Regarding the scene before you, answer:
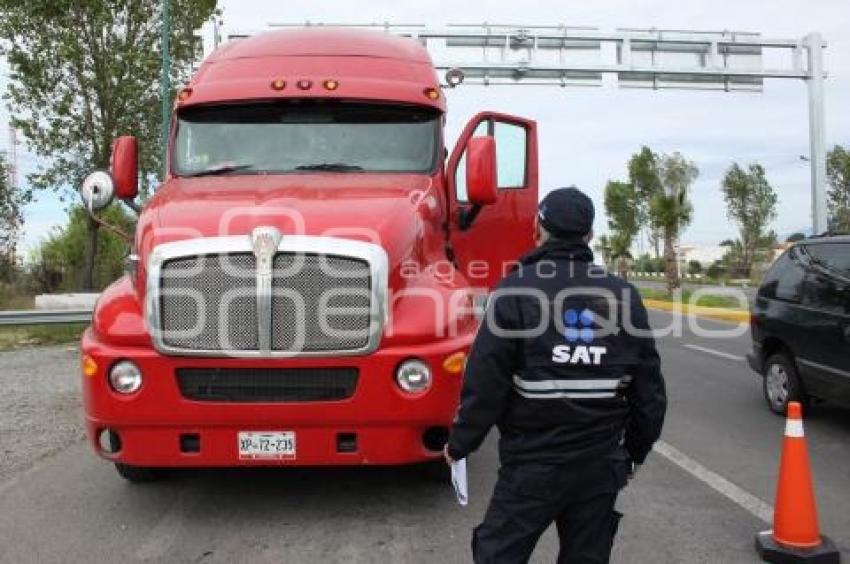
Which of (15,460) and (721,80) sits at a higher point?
(721,80)

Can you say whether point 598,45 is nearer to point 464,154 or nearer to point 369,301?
point 464,154

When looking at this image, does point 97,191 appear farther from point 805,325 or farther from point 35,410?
point 805,325

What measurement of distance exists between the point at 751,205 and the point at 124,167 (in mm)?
52455

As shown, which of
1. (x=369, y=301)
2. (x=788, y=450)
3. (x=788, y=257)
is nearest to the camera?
(x=788, y=450)

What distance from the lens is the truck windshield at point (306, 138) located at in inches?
263

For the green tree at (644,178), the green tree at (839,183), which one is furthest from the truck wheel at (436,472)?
the green tree at (644,178)

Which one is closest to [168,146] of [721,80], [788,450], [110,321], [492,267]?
[110,321]

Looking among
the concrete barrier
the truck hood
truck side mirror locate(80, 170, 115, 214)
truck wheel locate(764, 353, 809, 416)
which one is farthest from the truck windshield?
the concrete barrier

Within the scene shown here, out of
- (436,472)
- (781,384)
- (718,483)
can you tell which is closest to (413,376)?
(436,472)

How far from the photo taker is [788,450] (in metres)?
4.92

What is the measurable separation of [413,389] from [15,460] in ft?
12.3

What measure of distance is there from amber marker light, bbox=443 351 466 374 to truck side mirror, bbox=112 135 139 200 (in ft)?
10.8

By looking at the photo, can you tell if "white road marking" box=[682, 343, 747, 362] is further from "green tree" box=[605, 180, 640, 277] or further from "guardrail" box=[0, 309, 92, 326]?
"green tree" box=[605, 180, 640, 277]

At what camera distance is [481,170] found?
6465mm
